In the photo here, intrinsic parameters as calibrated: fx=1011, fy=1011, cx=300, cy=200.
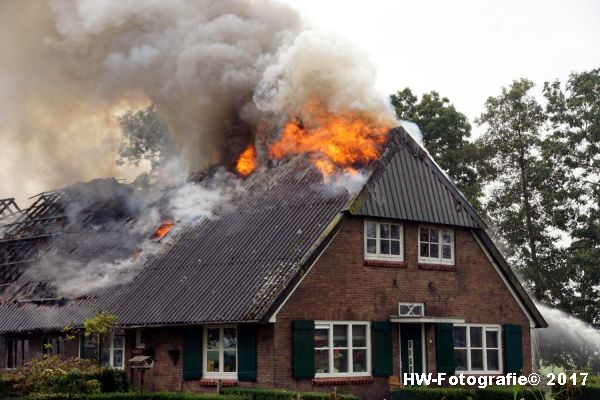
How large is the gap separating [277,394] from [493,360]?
11.4 m

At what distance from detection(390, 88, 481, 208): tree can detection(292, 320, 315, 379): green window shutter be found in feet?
88.3

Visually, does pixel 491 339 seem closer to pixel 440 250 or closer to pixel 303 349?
pixel 440 250

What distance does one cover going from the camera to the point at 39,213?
40656 mm

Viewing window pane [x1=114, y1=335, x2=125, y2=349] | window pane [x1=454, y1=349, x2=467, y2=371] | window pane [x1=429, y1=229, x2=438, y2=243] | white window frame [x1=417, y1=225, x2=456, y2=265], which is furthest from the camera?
window pane [x1=429, y1=229, x2=438, y2=243]

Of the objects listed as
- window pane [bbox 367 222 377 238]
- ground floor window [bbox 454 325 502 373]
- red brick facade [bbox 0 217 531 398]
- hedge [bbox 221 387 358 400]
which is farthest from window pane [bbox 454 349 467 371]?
hedge [bbox 221 387 358 400]

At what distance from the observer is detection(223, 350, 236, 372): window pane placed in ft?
91.3

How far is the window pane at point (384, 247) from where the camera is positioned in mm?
30264

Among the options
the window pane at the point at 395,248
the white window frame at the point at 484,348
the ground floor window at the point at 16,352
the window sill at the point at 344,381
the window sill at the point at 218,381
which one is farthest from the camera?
the ground floor window at the point at 16,352

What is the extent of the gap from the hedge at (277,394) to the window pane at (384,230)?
7.06 metres

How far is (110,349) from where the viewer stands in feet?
103

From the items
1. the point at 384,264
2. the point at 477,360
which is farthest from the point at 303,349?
the point at 477,360

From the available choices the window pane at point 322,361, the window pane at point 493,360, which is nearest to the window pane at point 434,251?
the window pane at point 493,360

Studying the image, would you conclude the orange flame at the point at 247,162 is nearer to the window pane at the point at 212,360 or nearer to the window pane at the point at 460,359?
the window pane at the point at 212,360

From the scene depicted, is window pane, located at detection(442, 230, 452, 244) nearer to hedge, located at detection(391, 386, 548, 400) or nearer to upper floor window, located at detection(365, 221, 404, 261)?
upper floor window, located at detection(365, 221, 404, 261)
